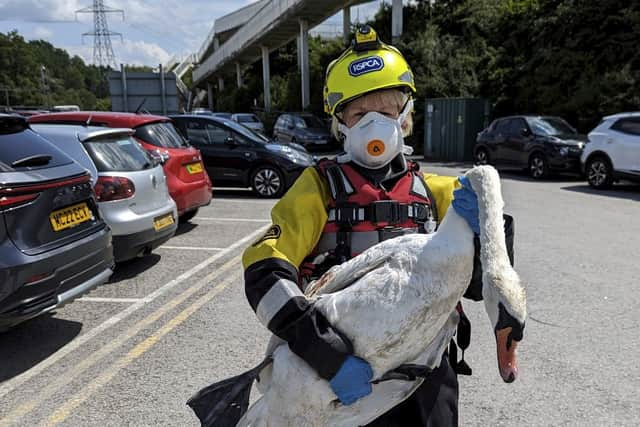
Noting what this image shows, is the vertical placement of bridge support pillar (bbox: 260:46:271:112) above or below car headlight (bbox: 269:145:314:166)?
above

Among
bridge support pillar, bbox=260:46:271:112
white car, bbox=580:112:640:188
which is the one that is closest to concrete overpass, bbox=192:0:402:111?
bridge support pillar, bbox=260:46:271:112

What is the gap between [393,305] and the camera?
1319mm

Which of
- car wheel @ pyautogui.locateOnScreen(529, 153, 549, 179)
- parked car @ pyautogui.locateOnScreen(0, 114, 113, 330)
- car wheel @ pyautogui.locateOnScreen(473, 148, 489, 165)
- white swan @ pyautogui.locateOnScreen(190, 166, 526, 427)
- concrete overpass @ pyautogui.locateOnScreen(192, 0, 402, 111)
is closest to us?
white swan @ pyautogui.locateOnScreen(190, 166, 526, 427)

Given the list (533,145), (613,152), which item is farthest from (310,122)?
(613,152)

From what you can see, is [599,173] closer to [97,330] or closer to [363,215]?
[97,330]

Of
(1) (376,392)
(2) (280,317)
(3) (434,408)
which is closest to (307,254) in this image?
(2) (280,317)

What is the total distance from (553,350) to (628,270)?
2.47 m

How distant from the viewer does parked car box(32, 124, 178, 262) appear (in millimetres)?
5578

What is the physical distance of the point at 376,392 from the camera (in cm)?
144

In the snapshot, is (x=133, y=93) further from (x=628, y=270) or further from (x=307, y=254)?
(x=307, y=254)

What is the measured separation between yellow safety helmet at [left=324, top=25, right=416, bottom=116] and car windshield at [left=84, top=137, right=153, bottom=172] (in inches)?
175

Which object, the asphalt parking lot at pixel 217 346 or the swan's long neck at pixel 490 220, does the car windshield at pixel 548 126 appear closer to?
the asphalt parking lot at pixel 217 346

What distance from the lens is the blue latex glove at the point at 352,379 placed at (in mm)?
1321

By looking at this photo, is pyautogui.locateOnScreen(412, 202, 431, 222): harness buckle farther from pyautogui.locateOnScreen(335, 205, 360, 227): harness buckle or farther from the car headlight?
the car headlight
